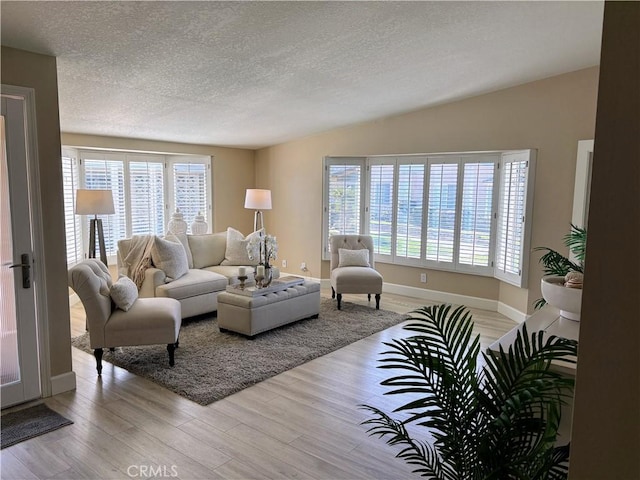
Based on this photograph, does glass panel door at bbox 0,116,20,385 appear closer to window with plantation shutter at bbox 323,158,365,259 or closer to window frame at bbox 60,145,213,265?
window frame at bbox 60,145,213,265

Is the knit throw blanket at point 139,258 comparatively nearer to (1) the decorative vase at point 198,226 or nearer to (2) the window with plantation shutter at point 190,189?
(1) the decorative vase at point 198,226

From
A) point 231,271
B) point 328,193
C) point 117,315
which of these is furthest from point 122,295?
point 328,193

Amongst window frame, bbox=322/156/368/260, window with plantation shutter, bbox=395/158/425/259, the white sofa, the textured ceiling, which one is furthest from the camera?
window frame, bbox=322/156/368/260

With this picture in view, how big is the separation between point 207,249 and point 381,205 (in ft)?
8.74

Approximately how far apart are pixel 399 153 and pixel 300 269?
2516mm

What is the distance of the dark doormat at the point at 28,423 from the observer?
9.16 ft

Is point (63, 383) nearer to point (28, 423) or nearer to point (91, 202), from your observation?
point (28, 423)

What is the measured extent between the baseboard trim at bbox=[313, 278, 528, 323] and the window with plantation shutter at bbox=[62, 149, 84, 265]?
140 inches

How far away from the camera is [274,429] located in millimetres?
2947

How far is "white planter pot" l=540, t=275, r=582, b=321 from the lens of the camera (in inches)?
86.3

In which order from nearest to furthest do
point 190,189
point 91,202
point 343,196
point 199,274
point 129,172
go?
1. point 91,202
2. point 199,274
3. point 129,172
4. point 343,196
5. point 190,189

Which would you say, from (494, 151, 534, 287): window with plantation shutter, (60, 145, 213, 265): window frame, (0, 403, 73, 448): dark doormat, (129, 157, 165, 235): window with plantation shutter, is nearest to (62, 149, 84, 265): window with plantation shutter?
(60, 145, 213, 265): window frame

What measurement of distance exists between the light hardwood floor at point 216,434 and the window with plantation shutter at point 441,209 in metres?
2.96

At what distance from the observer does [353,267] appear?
6113 millimetres
